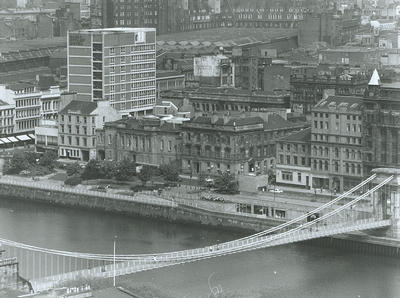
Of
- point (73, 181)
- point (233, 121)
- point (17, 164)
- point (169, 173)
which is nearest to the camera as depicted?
point (169, 173)

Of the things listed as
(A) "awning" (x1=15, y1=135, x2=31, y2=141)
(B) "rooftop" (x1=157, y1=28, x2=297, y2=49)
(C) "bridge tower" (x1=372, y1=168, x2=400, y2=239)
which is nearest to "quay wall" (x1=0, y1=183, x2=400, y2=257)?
(C) "bridge tower" (x1=372, y1=168, x2=400, y2=239)

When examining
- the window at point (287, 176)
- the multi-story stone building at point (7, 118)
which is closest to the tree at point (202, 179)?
the window at point (287, 176)

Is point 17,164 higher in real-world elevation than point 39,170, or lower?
higher

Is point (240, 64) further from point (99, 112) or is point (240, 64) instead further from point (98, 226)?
point (98, 226)

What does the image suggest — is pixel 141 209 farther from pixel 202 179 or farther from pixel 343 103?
pixel 343 103

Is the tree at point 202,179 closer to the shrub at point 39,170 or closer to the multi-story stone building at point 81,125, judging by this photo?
the shrub at point 39,170

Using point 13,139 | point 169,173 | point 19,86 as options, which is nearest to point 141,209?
point 169,173
